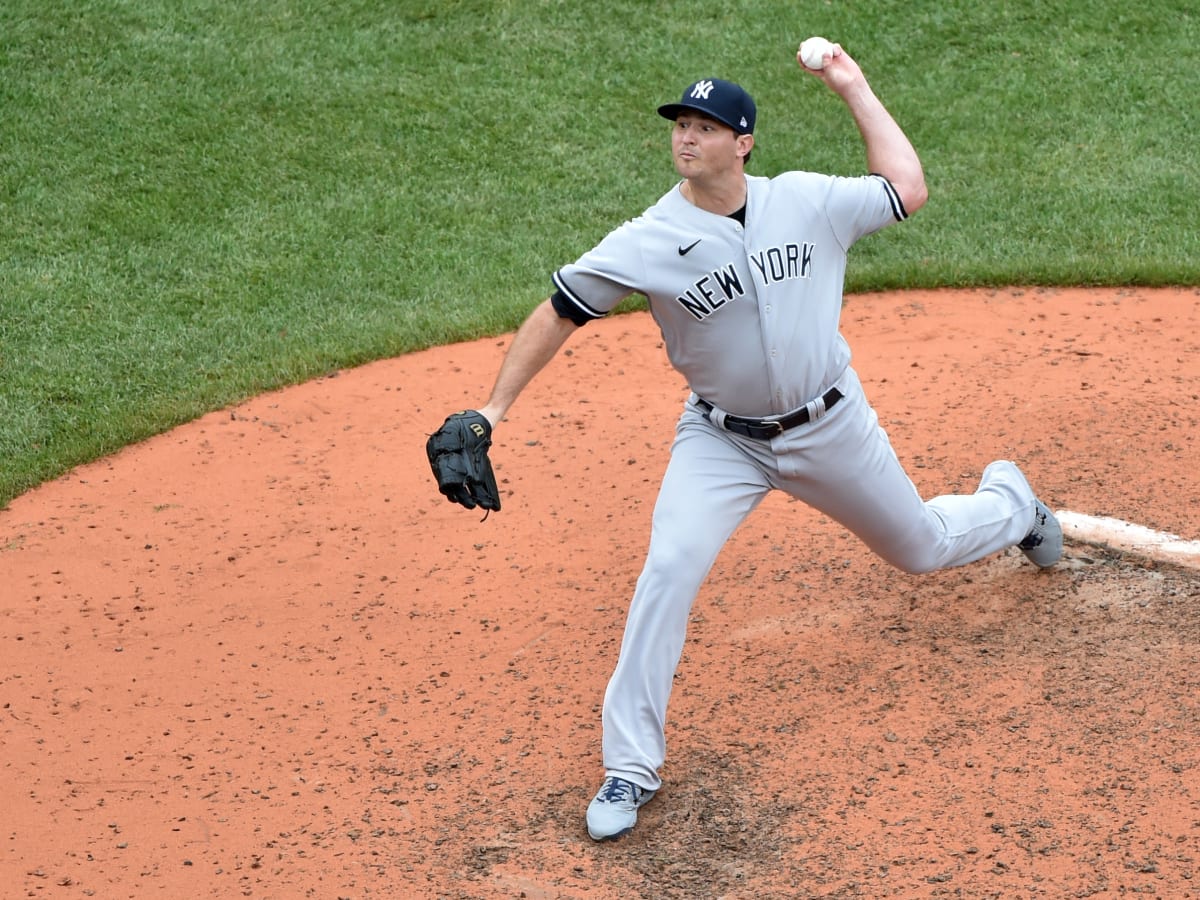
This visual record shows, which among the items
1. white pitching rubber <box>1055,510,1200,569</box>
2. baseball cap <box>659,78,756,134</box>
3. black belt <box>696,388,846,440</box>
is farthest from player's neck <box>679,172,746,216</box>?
white pitching rubber <box>1055,510,1200,569</box>

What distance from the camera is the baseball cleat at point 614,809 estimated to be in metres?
4.64

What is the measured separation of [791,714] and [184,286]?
5.53 meters

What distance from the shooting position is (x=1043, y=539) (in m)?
5.69

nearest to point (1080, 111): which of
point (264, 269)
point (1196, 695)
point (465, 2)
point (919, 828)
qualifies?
point (465, 2)

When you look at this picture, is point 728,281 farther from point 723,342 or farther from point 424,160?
point 424,160

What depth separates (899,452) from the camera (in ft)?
22.6

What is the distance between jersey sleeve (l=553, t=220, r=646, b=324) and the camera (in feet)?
15.4

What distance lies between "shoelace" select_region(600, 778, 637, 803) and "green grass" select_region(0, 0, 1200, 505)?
3.91 metres

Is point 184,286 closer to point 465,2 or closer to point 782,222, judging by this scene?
point 465,2

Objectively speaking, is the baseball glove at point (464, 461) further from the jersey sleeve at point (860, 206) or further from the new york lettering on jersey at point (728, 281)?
the jersey sleeve at point (860, 206)

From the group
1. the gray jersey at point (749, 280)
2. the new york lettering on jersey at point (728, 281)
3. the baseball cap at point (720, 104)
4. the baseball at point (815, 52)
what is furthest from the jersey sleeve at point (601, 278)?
the baseball at point (815, 52)

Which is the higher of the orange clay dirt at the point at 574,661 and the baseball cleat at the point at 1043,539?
the baseball cleat at the point at 1043,539

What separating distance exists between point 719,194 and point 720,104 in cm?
27

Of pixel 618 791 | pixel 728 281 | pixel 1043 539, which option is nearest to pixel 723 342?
pixel 728 281
